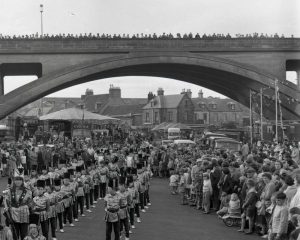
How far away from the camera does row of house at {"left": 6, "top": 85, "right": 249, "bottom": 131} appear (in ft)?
325

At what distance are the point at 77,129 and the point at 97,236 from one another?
37525 millimetres

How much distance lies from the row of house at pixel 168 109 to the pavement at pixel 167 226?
3044 inches

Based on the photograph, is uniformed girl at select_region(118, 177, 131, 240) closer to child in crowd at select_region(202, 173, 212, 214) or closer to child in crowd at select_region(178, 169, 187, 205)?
child in crowd at select_region(202, 173, 212, 214)

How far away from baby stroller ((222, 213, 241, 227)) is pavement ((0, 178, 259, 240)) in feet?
0.62

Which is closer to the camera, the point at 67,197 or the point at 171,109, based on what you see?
the point at 67,197

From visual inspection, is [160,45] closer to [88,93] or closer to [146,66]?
[146,66]

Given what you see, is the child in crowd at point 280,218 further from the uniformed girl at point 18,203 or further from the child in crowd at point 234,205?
the uniformed girl at point 18,203

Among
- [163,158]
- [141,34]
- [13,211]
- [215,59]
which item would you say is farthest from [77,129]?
[13,211]

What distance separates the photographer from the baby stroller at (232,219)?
17.2 meters

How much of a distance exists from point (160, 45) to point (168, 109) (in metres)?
49.6

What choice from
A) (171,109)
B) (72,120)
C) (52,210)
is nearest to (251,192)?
(52,210)

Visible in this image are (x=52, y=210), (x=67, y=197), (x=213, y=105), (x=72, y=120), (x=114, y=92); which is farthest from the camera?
(x=114, y=92)

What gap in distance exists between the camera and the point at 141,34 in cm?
4978

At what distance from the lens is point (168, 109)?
326 ft
